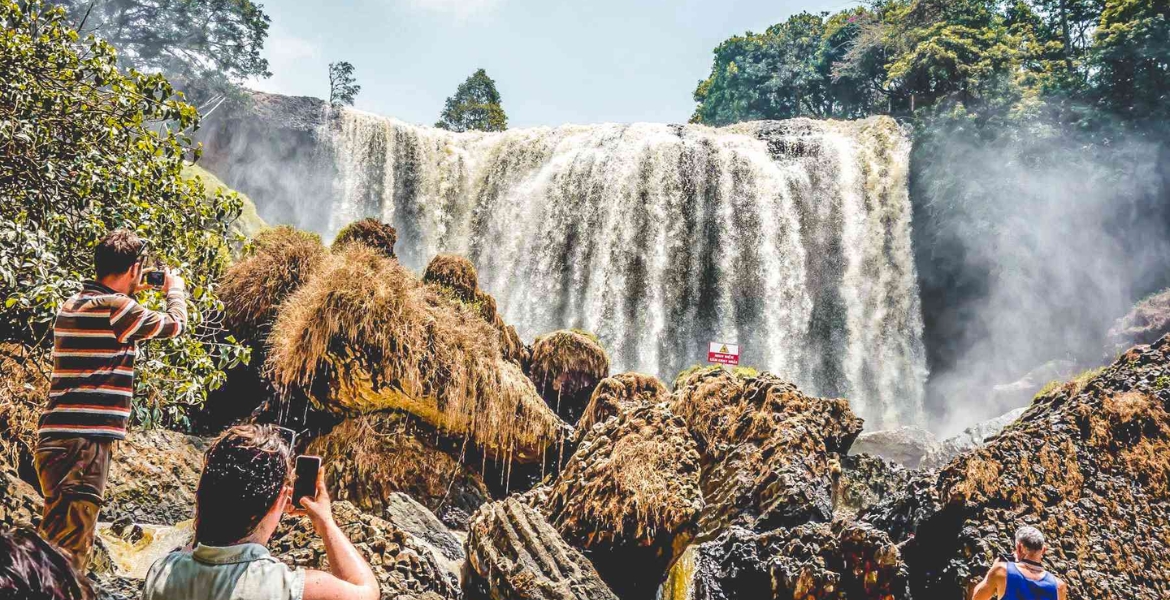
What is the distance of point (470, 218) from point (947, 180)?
12698mm

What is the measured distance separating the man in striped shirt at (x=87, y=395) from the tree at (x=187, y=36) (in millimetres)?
23158

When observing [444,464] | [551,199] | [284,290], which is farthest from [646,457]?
[551,199]

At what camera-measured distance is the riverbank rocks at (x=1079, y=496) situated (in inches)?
157

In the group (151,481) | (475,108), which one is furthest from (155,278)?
(475,108)

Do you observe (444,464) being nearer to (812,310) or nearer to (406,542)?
(406,542)

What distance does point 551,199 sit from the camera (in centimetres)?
1939

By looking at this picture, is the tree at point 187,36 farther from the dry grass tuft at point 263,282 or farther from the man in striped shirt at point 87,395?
the man in striped shirt at point 87,395

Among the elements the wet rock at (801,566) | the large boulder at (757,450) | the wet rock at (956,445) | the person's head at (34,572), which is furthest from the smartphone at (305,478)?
the wet rock at (956,445)

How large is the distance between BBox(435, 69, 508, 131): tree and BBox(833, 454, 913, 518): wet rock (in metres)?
35.8

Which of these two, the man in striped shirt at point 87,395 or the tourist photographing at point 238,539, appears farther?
the man in striped shirt at point 87,395

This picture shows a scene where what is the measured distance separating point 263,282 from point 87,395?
3979 millimetres

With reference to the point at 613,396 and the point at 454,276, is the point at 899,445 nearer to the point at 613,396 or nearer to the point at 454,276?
the point at 613,396

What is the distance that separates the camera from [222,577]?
171cm

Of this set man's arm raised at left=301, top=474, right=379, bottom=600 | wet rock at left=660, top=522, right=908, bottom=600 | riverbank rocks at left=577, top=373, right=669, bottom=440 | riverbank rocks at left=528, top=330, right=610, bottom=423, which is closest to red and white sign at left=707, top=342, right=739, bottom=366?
riverbank rocks at left=528, top=330, right=610, bottom=423
